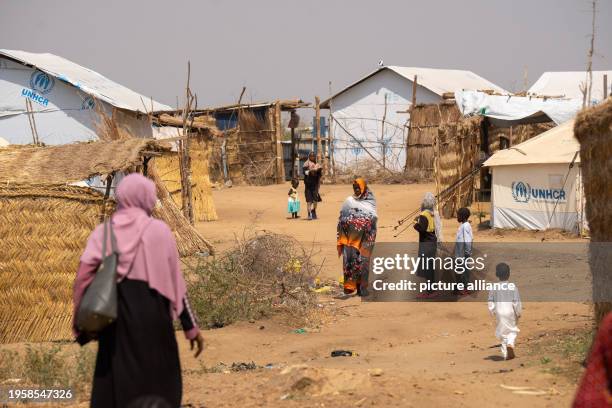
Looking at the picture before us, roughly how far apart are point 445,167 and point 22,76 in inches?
404

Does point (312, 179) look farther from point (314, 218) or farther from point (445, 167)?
point (445, 167)

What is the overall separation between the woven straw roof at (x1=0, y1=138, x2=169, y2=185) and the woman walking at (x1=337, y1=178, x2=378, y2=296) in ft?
8.54

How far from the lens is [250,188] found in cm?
2894

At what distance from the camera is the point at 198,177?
19.5m

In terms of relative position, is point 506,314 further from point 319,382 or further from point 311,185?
point 311,185

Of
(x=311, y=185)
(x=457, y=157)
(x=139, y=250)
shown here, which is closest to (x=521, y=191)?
(x=457, y=157)

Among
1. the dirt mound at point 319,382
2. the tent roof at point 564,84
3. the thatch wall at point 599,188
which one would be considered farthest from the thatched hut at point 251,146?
the dirt mound at point 319,382

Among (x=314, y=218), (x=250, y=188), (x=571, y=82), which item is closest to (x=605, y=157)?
(x=314, y=218)

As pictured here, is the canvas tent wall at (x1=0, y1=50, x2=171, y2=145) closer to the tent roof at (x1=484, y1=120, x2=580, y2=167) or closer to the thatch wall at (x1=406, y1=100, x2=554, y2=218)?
the thatch wall at (x1=406, y1=100, x2=554, y2=218)

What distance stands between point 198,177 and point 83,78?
4057 mm

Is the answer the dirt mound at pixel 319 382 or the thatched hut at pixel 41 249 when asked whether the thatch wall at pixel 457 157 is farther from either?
the dirt mound at pixel 319 382

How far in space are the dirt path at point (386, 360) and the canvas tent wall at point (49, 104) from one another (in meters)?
8.30

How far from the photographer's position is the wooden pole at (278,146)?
29578 millimetres

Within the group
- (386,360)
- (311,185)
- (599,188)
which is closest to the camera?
(599,188)
